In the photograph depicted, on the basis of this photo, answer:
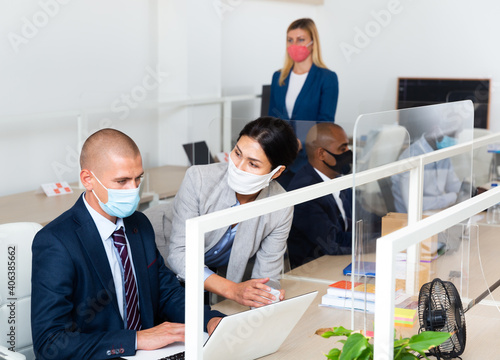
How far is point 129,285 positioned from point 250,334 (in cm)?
43

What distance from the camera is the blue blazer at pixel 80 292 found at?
5.13 feet

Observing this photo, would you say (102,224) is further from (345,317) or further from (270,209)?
(345,317)

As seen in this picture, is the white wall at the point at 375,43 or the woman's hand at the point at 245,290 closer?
the woman's hand at the point at 245,290

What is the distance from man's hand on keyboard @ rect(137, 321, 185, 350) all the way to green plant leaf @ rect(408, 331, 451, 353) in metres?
0.56

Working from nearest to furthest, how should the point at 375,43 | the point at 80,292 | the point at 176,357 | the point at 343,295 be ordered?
1. the point at 176,357
2. the point at 80,292
3. the point at 343,295
4. the point at 375,43

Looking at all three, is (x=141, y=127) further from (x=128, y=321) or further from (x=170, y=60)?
(x=128, y=321)

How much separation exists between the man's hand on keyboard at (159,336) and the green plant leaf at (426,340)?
0.56 m

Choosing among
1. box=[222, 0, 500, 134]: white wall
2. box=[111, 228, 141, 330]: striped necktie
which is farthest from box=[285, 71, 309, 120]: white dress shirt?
box=[111, 228, 141, 330]: striped necktie

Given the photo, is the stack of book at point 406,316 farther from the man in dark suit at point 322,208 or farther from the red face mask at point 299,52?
the red face mask at point 299,52

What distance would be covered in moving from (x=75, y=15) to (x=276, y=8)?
90.4 inches

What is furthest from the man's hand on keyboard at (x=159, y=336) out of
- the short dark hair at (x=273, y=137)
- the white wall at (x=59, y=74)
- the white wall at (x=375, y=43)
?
the white wall at (x=375, y=43)

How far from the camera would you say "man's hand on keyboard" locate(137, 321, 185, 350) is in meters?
1.58

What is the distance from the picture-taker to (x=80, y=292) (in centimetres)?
166

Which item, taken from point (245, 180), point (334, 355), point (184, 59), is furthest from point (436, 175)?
point (184, 59)
